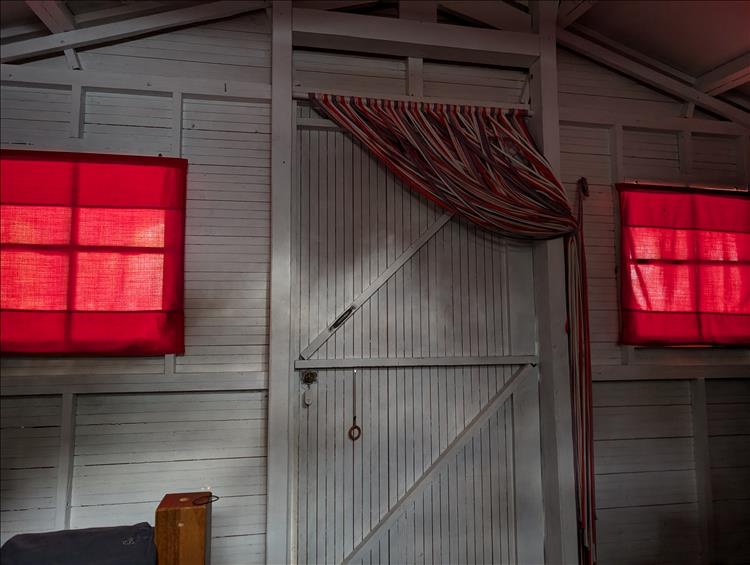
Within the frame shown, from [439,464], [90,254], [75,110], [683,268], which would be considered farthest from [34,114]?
[683,268]

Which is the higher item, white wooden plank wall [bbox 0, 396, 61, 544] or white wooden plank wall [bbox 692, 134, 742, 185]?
white wooden plank wall [bbox 692, 134, 742, 185]

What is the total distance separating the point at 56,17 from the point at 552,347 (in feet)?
8.80

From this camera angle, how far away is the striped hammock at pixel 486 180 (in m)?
2.48

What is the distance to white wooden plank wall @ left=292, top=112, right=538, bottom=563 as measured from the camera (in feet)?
7.94

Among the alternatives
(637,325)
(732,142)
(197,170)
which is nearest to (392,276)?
(197,170)

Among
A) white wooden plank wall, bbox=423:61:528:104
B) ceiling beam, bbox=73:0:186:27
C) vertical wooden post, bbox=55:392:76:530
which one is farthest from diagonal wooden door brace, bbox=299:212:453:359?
ceiling beam, bbox=73:0:186:27

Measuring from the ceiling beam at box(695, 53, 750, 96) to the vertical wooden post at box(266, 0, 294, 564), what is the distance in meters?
2.27

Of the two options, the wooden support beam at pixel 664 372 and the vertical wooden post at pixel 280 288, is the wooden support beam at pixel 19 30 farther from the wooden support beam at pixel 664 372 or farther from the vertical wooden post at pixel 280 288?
the wooden support beam at pixel 664 372

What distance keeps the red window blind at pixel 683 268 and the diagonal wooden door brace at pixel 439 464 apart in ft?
2.24

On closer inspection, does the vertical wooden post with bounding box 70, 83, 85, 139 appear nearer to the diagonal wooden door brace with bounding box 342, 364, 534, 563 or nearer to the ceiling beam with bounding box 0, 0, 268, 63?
the ceiling beam with bounding box 0, 0, 268, 63

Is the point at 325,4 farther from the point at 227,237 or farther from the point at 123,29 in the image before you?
the point at 227,237

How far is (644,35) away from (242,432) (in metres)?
2.86

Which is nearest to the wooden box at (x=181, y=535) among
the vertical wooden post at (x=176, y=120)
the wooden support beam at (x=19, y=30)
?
the vertical wooden post at (x=176, y=120)

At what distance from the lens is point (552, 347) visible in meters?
2.54
